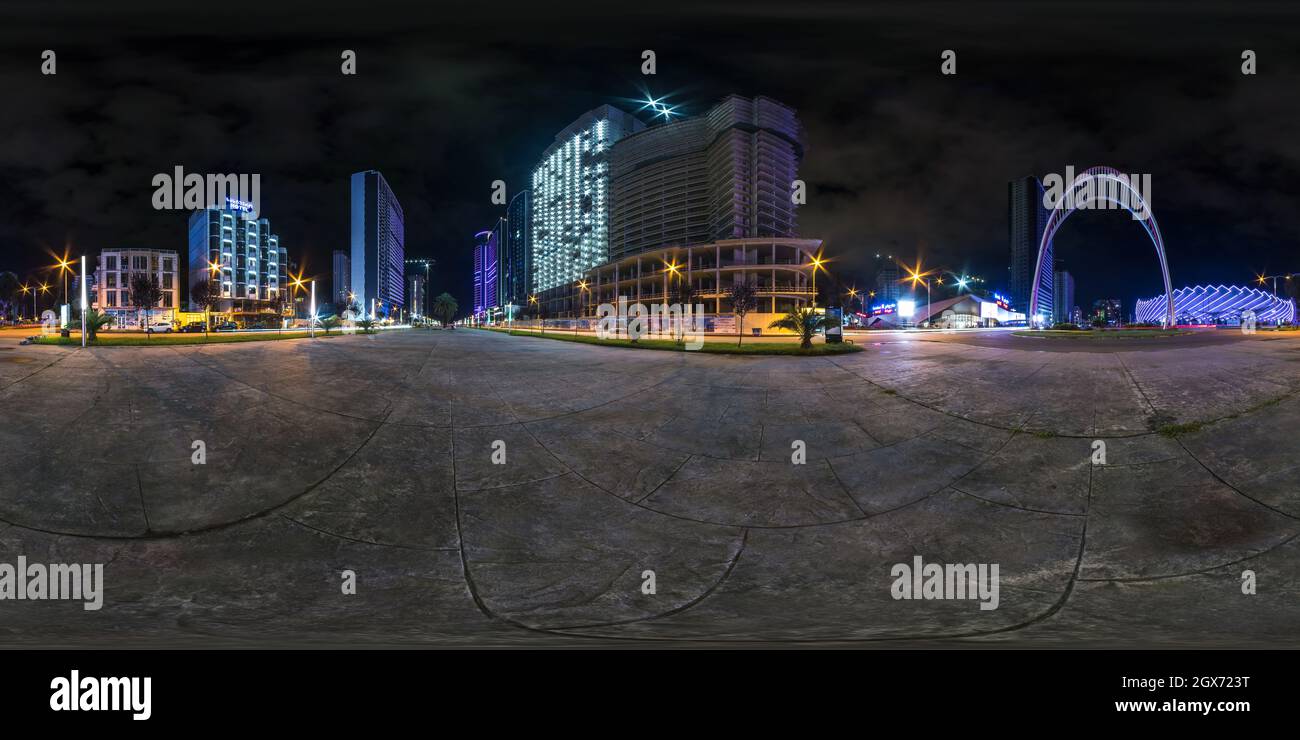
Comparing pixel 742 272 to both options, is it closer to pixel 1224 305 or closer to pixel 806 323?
pixel 806 323

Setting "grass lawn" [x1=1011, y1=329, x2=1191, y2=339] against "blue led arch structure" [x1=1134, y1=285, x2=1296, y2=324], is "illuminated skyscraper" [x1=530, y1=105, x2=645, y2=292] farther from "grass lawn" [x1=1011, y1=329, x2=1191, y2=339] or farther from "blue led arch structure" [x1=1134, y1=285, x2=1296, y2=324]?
"blue led arch structure" [x1=1134, y1=285, x2=1296, y2=324]

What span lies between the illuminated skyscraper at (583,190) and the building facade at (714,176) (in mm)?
20573

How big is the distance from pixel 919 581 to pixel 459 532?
551cm

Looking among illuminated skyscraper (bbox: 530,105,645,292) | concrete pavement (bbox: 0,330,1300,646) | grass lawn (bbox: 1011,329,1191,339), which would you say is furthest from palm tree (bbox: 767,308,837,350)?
illuminated skyscraper (bbox: 530,105,645,292)

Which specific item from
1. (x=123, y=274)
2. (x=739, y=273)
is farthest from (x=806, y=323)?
(x=123, y=274)

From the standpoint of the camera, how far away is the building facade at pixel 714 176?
124 meters

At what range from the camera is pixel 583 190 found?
182 m

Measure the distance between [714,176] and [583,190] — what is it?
6522 cm

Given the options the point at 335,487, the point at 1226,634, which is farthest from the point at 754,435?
the point at 335,487

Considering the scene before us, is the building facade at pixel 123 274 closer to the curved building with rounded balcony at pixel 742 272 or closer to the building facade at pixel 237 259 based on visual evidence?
the building facade at pixel 237 259

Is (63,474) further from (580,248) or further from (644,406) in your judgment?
(580,248)

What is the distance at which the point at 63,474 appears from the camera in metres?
7.95

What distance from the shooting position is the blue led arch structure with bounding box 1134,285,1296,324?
146 m

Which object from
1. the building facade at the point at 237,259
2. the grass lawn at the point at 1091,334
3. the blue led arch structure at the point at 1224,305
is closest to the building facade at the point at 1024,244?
the blue led arch structure at the point at 1224,305
